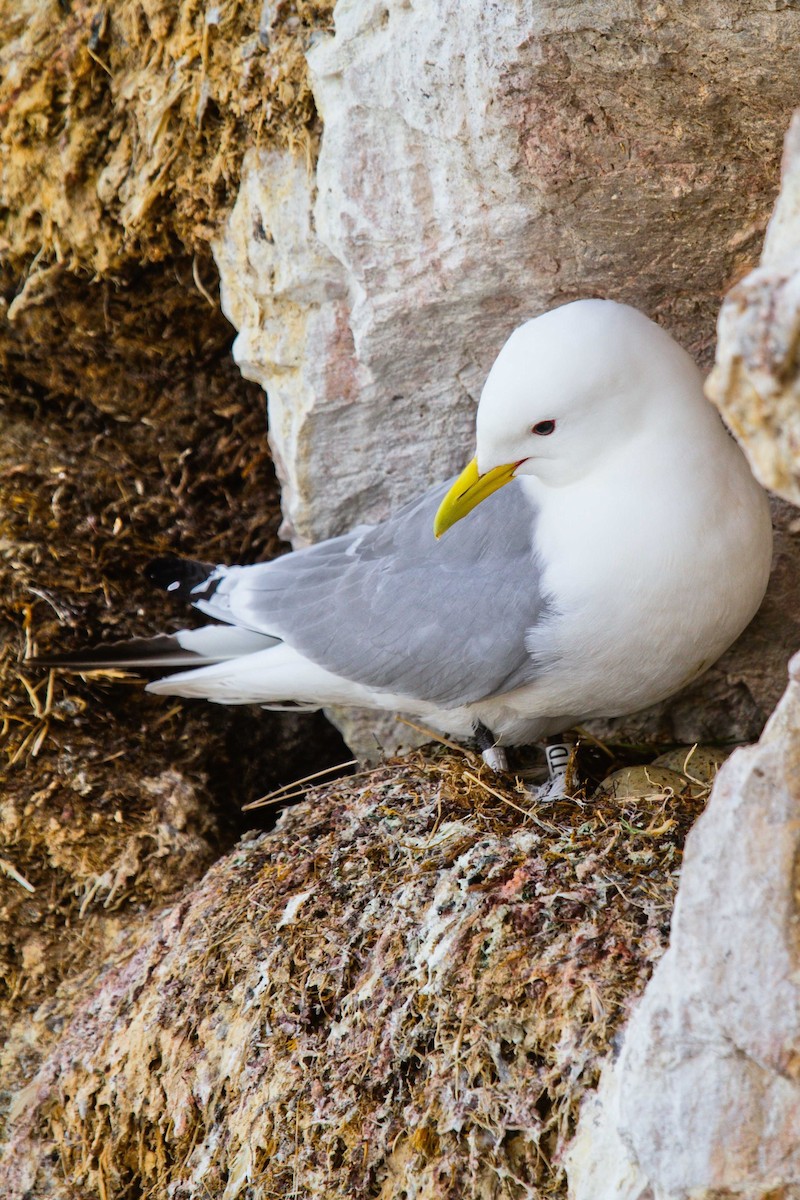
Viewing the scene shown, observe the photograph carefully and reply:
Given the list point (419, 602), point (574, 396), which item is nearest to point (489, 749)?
point (419, 602)

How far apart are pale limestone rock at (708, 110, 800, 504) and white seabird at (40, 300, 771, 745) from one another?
0.96 m

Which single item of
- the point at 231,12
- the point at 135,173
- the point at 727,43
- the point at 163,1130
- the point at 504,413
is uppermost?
the point at 231,12

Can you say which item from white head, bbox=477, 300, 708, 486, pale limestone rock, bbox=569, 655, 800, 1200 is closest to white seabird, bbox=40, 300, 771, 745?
white head, bbox=477, 300, 708, 486

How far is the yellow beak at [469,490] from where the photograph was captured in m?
2.50

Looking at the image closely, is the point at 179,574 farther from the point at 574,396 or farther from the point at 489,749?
the point at 574,396

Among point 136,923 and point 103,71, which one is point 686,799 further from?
point 103,71

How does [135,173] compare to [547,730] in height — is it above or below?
above

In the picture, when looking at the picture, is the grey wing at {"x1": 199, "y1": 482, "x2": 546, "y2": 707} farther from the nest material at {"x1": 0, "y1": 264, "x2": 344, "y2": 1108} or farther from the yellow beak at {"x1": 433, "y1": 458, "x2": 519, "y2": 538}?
the nest material at {"x1": 0, "y1": 264, "x2": 344, "y2": 1108}

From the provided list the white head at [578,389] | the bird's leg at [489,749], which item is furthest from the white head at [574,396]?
the bird's leg at [489,749]

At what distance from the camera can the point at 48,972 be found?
303 cm

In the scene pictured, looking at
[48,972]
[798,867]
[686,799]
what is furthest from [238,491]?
[798,867]

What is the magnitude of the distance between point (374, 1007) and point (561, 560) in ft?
3.19

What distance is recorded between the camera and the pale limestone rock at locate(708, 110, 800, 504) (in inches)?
51.9

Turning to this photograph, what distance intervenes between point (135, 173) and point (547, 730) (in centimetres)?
186
